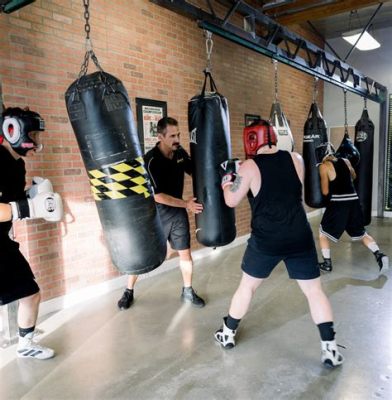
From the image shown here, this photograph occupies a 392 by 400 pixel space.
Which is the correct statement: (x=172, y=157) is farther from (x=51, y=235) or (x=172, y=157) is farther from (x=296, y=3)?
(x=296, y=3)

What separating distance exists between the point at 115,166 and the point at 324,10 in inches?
205

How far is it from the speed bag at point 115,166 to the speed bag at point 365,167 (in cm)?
510

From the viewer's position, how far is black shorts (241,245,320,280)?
2.29 meters

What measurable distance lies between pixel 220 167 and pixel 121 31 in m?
1.96

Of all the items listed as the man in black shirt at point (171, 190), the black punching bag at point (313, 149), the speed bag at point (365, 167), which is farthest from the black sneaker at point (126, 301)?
the speed bag at point (365, 167)

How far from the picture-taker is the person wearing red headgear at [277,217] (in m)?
2.24

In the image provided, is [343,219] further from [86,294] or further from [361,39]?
[361,39]

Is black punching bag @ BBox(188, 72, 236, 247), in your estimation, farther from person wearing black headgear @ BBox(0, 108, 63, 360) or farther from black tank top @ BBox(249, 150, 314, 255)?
person wearing black headgear @ BBox(0, 108, 63, 360)

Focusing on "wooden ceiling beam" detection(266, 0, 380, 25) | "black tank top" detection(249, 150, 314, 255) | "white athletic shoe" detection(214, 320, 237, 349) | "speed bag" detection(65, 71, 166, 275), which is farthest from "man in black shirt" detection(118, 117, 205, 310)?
"wooden ceiling beam" detection(266, 0, 380, 25)

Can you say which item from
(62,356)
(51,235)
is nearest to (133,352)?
(62,356)

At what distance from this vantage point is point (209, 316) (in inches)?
121

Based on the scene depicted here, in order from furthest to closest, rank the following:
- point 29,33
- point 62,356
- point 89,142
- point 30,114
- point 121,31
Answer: point 121,31, point 29,33, point 62,356, point 30,114, point 89,142

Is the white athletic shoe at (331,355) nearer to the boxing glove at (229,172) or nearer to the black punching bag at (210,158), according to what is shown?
the black punching bag at (210,158)

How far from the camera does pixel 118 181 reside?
1967 mm
